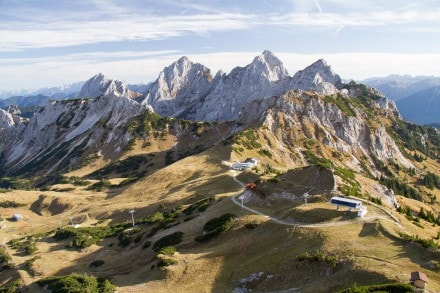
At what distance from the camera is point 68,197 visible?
486 ft

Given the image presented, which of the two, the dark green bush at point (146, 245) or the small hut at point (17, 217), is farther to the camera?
the small hut at point (17, 217)

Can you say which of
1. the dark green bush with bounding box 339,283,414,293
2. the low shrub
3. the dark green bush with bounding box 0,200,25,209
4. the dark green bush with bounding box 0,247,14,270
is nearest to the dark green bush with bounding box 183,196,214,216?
the low shrub

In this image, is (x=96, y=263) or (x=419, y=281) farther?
(x=96, y=263)

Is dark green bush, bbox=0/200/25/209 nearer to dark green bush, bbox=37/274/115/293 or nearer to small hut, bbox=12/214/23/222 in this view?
small hut, bbox=12/214/23/222

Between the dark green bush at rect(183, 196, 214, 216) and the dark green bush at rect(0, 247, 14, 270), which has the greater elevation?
the dark green bush at rect(183, 196, 214, 216)

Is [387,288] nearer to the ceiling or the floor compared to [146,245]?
nearer to the ceiling

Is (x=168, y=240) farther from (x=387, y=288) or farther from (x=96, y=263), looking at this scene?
(x=387, y=288)

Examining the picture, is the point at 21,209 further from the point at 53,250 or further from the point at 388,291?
the point at 388,291

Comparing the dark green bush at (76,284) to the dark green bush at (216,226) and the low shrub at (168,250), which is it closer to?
the low shrub at (168,250)

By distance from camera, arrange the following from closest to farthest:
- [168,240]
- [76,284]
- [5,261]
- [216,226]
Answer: [76,284] < [216,226] < [168,240] < [5,261]

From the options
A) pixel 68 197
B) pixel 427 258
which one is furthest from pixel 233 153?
pixel 427 258

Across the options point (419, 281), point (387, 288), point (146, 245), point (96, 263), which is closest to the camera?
point (419, 281)

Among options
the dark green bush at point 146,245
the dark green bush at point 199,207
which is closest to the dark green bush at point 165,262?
the dark green bush at point 146,245

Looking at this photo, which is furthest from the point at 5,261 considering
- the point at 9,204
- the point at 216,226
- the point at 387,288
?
the point at 9,204
